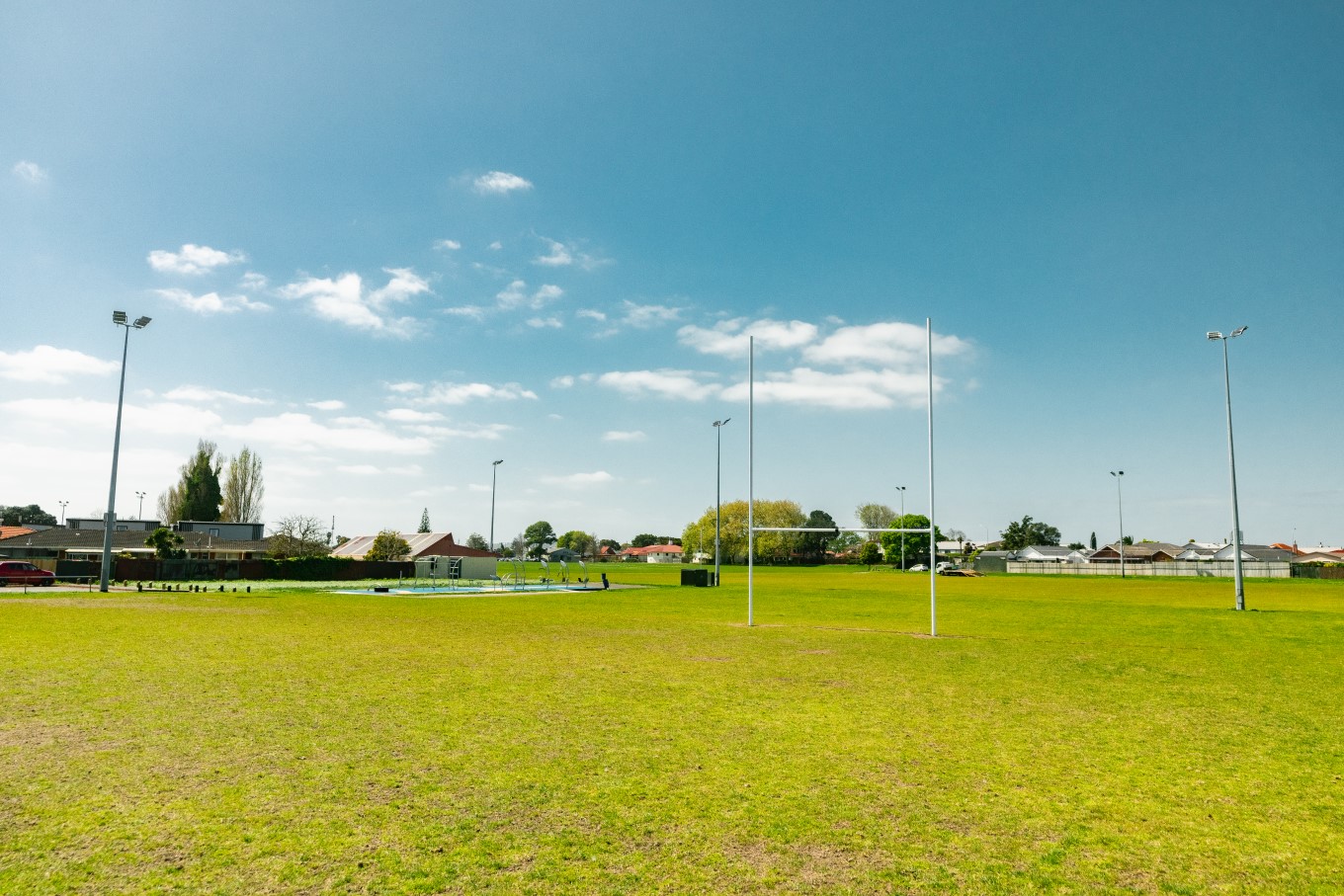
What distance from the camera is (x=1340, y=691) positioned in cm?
1188

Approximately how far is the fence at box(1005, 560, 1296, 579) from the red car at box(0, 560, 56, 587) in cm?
8690

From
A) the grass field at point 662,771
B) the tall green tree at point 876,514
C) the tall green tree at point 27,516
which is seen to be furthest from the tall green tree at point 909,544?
the tall green tree at point 27,516

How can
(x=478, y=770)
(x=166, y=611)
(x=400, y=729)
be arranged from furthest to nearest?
(x=166, y=611) → (x=400, y=729) → (x=478, y=770)

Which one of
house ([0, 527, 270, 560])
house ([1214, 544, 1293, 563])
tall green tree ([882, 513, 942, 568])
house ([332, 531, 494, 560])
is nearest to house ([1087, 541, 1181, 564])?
house ([1214, 544, 1293, 563])

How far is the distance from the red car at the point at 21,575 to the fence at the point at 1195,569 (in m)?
86.9

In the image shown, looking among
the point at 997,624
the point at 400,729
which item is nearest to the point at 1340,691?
the point at 997,624

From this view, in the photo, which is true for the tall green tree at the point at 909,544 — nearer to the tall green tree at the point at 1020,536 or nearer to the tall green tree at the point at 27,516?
the tall green tree at the point at 1020,536

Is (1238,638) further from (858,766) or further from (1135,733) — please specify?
(858,766)

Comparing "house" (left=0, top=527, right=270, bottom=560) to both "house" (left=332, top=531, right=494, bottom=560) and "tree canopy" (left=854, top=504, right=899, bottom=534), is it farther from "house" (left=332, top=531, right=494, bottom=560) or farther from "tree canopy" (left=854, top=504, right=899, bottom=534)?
"tree canopy" (left=854, top=504, right=899, bottom=534)

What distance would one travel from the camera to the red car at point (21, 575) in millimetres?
40344

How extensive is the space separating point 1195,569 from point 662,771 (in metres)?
89.9

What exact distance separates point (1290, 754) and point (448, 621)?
65.9 feet

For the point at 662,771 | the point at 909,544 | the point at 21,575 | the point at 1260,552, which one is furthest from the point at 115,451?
the point at 1260,552

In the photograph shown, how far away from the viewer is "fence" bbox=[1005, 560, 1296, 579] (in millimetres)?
74938
